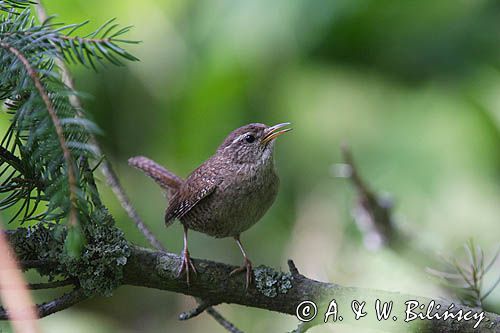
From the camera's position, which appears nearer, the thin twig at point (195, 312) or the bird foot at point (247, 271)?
the thin twig at point (195, 312)

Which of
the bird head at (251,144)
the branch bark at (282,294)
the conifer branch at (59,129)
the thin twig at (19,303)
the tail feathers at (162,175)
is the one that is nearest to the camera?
the thin twig at (19,303)

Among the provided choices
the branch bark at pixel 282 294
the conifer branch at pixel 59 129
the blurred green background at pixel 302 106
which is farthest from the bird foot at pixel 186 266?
the blurred green background at pixel 302 106

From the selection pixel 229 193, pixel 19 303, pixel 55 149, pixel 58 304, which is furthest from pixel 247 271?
pixel 19 303

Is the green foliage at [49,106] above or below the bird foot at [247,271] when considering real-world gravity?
above

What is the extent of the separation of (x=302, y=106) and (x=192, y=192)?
181 centimetres

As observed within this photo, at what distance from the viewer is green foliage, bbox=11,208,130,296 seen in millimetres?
1850

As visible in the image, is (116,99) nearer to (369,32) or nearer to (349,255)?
(369,32)

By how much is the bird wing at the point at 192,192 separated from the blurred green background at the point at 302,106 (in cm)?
124

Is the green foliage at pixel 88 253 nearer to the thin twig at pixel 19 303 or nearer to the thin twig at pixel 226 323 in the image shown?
the thin twig at pixel 226 323

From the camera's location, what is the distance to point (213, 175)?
2.88 m

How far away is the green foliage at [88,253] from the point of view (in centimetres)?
185

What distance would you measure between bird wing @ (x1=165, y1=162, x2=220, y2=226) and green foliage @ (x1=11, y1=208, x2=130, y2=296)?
0.81 m

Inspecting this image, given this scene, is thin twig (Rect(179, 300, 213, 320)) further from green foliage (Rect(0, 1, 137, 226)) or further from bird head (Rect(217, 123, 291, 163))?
bird head (Rect(217, 123, 291, 163))

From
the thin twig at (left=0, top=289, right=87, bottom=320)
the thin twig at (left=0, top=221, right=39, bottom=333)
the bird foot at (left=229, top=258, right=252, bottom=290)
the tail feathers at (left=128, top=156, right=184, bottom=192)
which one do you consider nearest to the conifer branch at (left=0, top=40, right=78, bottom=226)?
the thin twig at (left=0, top=221, right=39, bottom=333)
